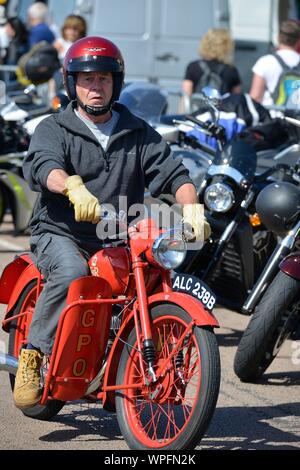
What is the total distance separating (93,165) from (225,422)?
1.41m

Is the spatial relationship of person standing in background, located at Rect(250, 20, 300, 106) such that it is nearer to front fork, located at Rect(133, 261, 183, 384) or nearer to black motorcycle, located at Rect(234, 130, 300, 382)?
black motorcycle, located at Rect(234, 130, 300, 382)

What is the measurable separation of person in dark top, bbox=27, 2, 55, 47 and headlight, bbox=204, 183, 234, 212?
8619 millimetres

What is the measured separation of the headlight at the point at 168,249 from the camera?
474cm

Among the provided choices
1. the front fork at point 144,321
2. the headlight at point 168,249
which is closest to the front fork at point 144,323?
the front fork at point 144,321

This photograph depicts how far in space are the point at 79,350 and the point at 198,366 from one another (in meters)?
0.58

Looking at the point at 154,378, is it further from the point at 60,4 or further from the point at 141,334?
the point at 60,4

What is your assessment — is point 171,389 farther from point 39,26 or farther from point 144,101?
point 39,26

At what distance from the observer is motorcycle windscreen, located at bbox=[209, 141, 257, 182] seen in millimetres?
7184

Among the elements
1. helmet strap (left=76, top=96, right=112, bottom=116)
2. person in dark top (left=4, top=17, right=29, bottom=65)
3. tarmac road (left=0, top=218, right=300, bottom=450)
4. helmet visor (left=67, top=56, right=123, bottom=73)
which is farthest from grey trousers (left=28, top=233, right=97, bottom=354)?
person in dark top (left=4, top=17, right=29, bottom=65)

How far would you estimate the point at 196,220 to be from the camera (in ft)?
15.7

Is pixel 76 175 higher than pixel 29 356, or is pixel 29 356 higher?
pixel 76 175

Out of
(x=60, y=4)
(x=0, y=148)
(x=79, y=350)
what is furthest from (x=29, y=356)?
(x=60, y=4)

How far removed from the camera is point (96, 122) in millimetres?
5230

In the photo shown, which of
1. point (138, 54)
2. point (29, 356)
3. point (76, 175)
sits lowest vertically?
point (138, 54)
